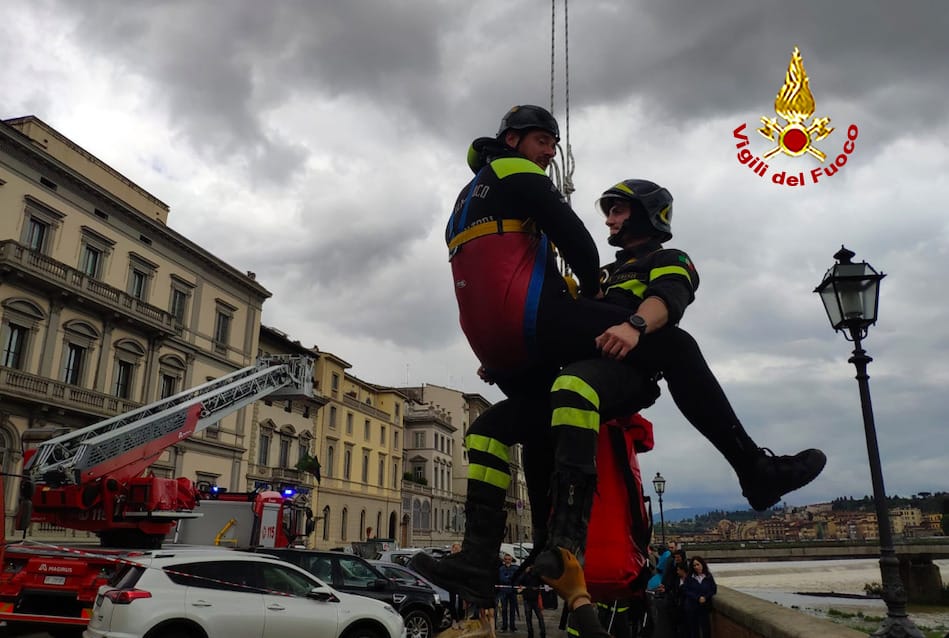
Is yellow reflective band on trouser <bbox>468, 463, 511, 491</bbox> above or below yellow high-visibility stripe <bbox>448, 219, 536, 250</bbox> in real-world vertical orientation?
below

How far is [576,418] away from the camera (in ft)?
7.02

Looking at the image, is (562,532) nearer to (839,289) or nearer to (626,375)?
(626,375)

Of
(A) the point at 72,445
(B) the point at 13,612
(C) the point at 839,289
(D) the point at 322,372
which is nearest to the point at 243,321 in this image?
(D) the point at 322,372

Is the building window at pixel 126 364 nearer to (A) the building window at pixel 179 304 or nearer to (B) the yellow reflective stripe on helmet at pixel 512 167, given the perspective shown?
(A) the building window at pixel 179 304

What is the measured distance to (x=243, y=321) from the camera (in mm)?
38250

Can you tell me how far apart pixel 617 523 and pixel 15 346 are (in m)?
27.3

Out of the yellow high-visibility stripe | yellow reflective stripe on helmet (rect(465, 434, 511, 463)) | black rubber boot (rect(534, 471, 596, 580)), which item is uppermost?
the yellow high-visibility stripe

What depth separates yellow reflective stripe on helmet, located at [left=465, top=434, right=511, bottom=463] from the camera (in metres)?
2.53

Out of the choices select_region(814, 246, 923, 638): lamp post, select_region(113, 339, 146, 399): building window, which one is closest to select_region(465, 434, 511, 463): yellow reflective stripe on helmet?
select_region(814, 246, 923, 638): lamp post

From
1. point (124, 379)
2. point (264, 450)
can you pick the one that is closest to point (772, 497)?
point (124, 379)

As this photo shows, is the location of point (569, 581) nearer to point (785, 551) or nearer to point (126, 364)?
point (126, 364)

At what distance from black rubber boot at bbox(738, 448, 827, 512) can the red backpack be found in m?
0.40

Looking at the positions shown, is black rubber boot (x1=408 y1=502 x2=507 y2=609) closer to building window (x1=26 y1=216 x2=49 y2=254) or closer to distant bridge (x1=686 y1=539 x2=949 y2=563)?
building window (x1=26 y1=216 x2=49 y2=254)

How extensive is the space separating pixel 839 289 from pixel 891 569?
2423 millimetres
